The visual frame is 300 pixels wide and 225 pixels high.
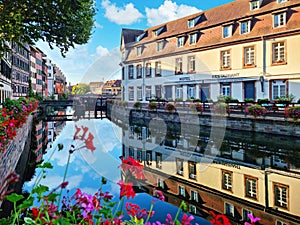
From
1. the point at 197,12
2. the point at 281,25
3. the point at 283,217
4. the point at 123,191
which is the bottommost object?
the point at 283,217

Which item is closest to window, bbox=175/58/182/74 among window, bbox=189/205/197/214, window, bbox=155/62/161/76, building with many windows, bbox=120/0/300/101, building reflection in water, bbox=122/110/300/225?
building with many windows, bbox=120/0/300/101

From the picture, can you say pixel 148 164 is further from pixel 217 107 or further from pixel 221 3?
pixel 221 3

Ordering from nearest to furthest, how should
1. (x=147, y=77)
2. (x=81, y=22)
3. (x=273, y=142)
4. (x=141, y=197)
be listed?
(x=141, y=197) < (x=81, y=22) < (x=273, y=142) < (x=147, y=77)

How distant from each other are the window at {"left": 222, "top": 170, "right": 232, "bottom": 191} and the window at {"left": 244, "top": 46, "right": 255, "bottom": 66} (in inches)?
572

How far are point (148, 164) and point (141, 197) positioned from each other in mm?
3402

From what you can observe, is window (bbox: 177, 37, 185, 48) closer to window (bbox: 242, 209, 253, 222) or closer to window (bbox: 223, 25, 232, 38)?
window (bbox: 223, 25, 232, 38)

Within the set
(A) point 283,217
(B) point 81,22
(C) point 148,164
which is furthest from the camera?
(B) point 81,22

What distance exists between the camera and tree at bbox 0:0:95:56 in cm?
793

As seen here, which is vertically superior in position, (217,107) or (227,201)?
(217,107)

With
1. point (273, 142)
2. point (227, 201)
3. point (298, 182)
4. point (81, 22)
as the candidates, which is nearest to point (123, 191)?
point (227, 201)

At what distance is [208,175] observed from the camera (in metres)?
8.64

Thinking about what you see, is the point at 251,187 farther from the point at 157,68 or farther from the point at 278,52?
the point at 157,68

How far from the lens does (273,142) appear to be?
13867 millimetres

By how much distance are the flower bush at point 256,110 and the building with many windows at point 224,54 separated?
4.24 m
